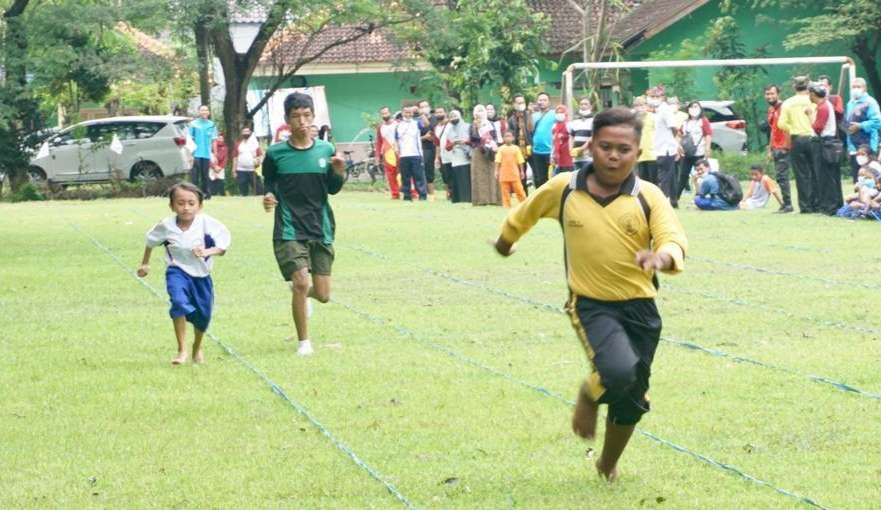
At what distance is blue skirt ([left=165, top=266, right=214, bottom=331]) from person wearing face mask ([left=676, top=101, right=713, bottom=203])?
1889 cm

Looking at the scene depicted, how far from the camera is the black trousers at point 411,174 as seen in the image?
115 ft

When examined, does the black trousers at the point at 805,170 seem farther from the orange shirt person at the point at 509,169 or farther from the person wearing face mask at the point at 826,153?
the orange shirt person at the point at 509,169

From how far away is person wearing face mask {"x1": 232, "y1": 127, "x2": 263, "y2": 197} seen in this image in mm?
40688

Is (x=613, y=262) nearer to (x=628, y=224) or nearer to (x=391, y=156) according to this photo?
(x=628, y=224)

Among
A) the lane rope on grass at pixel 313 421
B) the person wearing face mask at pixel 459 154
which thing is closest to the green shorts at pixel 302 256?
the lane rope on grass at pixel 313 421

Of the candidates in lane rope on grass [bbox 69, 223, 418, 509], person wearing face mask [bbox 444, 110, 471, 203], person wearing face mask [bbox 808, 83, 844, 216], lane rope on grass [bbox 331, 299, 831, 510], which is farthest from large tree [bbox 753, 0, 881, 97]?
lane rope on grass [bbox 69, 223, 418, 509]

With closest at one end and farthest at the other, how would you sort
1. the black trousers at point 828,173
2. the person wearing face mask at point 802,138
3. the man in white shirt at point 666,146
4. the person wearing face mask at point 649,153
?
the black trousers at point 828,173, the person wearing face mask at point 802,138, the person wearing face mask at point 649,153, the man in white shirt at point 666,146

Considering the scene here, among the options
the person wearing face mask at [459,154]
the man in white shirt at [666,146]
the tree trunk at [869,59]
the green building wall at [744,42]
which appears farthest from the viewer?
the green building wall at [744,42]

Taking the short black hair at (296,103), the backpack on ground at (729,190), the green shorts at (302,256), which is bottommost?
the backpack on ground at (729,190)

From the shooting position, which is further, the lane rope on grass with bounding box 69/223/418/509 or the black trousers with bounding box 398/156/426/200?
the black trousers with bounding box 398/156/426/200

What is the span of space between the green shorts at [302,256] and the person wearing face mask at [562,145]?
17.6 m

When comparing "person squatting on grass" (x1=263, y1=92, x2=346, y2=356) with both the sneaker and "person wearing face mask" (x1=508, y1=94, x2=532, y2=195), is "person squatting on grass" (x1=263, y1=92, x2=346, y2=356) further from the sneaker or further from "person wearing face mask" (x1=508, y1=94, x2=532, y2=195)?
"person wearing face mask" (x1=508, y1=94, x2=532, y2=195)

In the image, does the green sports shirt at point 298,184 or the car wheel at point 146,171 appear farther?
the car wheel at point 146,171

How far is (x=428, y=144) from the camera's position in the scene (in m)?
36.9
